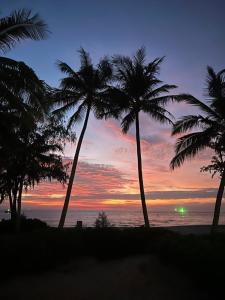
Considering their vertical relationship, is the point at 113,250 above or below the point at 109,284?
above

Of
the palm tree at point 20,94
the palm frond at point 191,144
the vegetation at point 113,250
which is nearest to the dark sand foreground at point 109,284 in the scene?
the vegetation at point 113,250

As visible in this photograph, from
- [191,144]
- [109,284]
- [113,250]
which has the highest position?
[191,144]

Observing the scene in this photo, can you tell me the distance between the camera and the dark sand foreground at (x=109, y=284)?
9.80m

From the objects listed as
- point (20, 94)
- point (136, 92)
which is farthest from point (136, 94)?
point (20, 94)

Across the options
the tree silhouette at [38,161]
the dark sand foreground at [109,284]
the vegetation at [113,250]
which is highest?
the tree silhouette at [38,161]

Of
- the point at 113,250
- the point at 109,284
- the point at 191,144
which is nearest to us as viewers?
the point at 109,284

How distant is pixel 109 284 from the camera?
1025cm

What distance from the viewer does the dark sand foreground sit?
980 centimetres

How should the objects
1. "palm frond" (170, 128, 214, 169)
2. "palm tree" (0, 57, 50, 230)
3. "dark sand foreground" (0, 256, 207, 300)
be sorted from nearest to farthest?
"dark sand foreground" (0, 256, 207, 300) < "palm tree" (0, 57, 50, 230) < "palm frond" (170, 128, 214, 169)

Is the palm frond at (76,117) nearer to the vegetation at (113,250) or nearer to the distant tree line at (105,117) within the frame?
the distant tree line at (105,117)

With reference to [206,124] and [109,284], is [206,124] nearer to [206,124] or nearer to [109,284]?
[206,124]

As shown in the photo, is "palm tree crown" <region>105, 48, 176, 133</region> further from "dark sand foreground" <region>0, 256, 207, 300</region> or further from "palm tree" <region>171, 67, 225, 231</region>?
"dark sand foreground" <region>0, 256, 207, 300</region>

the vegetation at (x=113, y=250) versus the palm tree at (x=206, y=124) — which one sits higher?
the palm tree at (x=206, y=124)

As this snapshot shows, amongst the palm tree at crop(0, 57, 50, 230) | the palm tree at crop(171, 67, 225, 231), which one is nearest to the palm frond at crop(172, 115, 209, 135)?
the palm tree at crop(171, 67, 225, 231)
